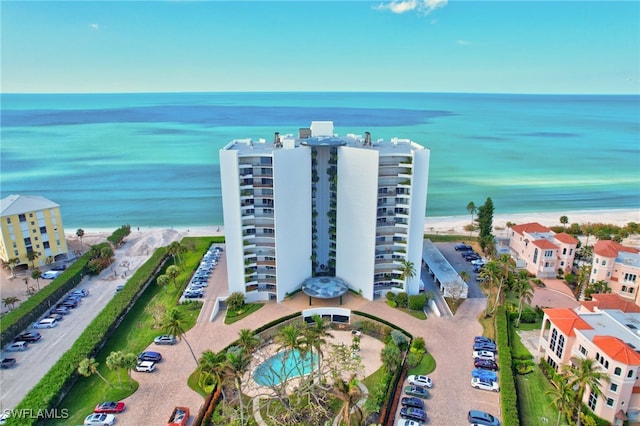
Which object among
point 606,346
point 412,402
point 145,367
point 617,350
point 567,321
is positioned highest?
point 617,350

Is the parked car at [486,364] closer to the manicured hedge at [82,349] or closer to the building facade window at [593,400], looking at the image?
the building facade window at [593,400]

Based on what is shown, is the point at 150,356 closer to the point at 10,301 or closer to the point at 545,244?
the point at 10,301

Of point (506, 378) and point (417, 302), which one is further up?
point (417, 302)

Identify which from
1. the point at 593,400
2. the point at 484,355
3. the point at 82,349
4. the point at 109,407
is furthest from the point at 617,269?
the point at 82,349

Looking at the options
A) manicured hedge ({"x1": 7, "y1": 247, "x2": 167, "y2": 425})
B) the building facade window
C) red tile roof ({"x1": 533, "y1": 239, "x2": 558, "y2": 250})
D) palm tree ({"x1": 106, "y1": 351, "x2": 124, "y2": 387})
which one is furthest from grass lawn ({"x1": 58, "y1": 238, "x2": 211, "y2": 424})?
red tile roof ({"x1": 533, "y1": 239, "x2": 558, "y2": 250})

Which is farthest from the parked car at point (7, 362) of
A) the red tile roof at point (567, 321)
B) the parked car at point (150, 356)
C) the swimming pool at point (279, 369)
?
the red tile roof at point (567, 321)

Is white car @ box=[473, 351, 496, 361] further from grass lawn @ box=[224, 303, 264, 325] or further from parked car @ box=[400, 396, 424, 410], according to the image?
grass lawn @ box=[224, 303, 264, 325]
